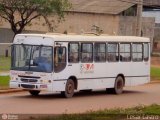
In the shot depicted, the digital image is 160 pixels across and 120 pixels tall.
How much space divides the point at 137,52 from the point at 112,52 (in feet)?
6.81

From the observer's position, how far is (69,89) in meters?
25.5

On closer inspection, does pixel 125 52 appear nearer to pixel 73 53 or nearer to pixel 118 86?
pixel 118 86

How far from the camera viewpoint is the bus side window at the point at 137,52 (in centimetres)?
2975

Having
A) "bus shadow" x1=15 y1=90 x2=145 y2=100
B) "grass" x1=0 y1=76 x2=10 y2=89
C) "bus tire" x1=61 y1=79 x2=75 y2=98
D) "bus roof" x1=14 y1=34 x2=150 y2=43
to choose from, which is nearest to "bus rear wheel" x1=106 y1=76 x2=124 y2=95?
"bus shadow" x1=15 y1=90 x2=145 y2=100

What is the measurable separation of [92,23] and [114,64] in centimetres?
3390

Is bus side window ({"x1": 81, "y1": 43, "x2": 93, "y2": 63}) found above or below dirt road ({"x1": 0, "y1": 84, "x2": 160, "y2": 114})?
above

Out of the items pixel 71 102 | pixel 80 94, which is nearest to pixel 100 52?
pixel 80 94

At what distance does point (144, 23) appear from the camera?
221ft

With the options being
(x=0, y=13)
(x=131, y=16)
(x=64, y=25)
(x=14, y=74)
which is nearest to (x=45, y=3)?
(x=0, y=13)

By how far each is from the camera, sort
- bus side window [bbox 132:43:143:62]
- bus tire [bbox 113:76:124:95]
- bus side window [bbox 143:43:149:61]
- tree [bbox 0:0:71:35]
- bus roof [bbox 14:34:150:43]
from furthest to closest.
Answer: tree [bbox 0:0:71:35]
bus side window [bbox 143:43:149:61]
bus side window [bbox 132:43:143:62]
bus tire [bbox 113:76:124:95]
bus roof [bbox 14:34:150:43]

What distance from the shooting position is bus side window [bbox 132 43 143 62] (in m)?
29.8

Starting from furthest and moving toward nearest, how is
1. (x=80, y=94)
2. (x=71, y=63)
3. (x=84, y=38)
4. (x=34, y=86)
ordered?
(x=80, y=94) → (x=84, y=38) → (x=71, y=63) → (x=34, y=86)

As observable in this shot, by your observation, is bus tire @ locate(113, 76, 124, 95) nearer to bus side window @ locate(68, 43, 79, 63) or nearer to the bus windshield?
bus side window @ locate(68, 43, 79, 63)

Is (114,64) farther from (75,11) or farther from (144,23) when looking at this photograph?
(144,23)
